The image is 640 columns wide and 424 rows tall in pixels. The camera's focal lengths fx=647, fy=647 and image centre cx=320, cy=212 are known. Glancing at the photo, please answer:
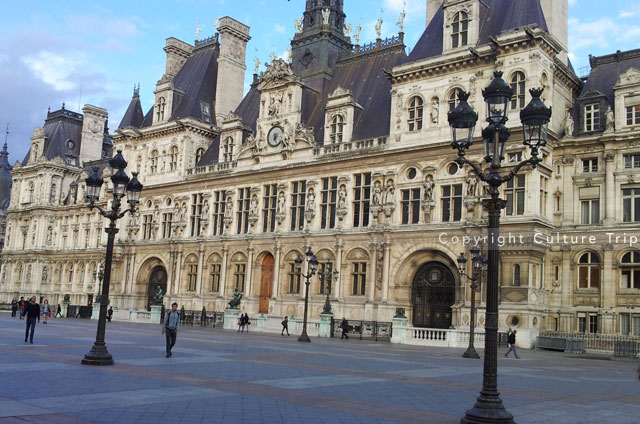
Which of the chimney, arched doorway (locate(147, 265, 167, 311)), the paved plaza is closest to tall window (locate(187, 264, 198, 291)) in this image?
arched doorway (locate(147, 265, 167, 311))

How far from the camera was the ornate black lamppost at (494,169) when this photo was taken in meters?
10.7

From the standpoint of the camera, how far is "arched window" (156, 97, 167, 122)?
6188 cm

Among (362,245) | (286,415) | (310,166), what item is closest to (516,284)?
(362,245)

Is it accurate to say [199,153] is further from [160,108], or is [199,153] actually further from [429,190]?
[429,190]

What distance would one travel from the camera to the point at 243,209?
52281 mm

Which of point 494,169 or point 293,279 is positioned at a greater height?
point 494,169

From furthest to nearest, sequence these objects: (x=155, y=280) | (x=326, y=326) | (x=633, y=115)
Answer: (x=155, y=280)
(x=326, y=326)
(x=633, y=115)

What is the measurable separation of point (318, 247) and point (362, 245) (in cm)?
400

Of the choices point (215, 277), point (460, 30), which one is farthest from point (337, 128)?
point (215, 277)

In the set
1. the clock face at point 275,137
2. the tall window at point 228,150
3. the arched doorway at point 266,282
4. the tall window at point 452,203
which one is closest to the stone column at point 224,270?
the arched doorway at point 266,282

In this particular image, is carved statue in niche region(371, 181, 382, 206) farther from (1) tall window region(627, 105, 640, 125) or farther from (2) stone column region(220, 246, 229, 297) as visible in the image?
(1) tall window region(627, 105, 640, 125)

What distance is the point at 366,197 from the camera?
145ft

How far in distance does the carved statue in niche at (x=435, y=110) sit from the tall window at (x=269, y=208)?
1442 centimetres

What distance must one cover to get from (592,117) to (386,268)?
15458mm
